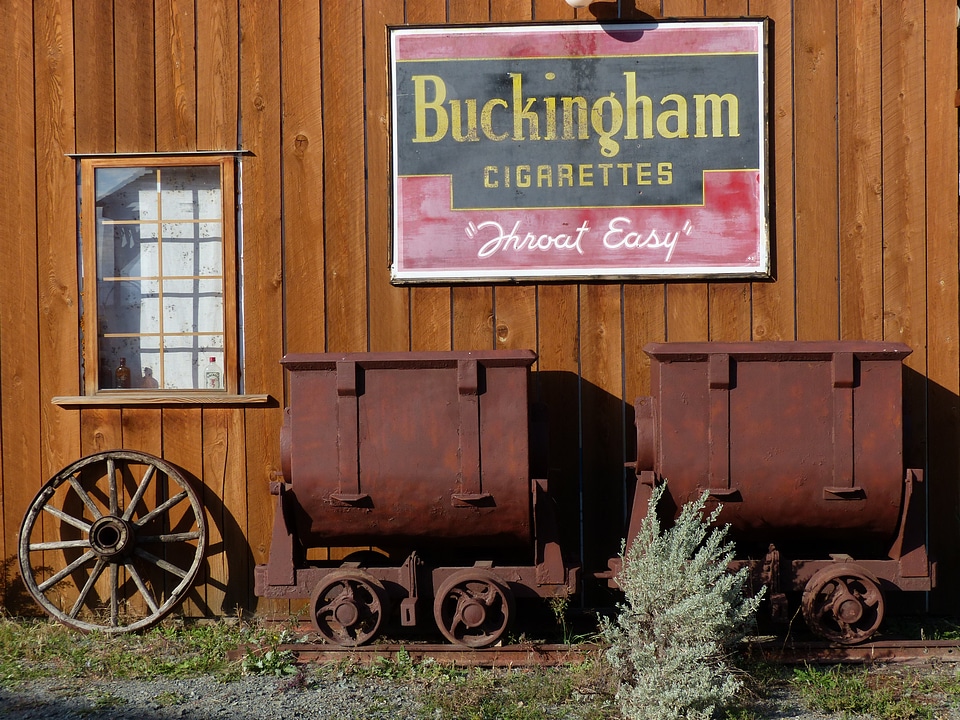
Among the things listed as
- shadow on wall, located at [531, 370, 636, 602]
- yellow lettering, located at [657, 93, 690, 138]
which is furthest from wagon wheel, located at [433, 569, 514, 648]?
yellow lettering, located at [657, 93, 690, 138]

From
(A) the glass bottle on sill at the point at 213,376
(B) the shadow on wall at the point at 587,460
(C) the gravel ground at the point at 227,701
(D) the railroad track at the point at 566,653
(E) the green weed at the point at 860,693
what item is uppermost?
(A) the glass bottle on sill at the point at 213,376

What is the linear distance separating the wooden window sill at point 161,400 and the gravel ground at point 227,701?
5.50 ft

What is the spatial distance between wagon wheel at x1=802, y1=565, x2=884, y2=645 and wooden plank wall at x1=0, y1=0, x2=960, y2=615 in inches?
43.0

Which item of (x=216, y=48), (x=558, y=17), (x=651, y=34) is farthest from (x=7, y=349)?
(x=651, y=34)

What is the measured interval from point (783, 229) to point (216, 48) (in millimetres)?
3737

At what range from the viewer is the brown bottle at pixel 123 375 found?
18.6ft

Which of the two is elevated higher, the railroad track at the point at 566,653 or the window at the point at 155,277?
the window at the point at 155,277

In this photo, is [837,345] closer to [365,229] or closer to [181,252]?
[365,229]

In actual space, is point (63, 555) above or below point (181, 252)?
below

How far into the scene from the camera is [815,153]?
5.42 m

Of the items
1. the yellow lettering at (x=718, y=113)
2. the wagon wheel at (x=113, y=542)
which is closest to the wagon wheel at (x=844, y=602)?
the yellow lettering at (x=718, y=113)

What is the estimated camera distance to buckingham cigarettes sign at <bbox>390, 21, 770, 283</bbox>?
213 inches

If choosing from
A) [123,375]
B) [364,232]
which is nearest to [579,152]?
[364,232]

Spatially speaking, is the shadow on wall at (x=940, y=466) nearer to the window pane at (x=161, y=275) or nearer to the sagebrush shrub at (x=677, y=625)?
the sagebrush shrub at (x=677, y=625)
